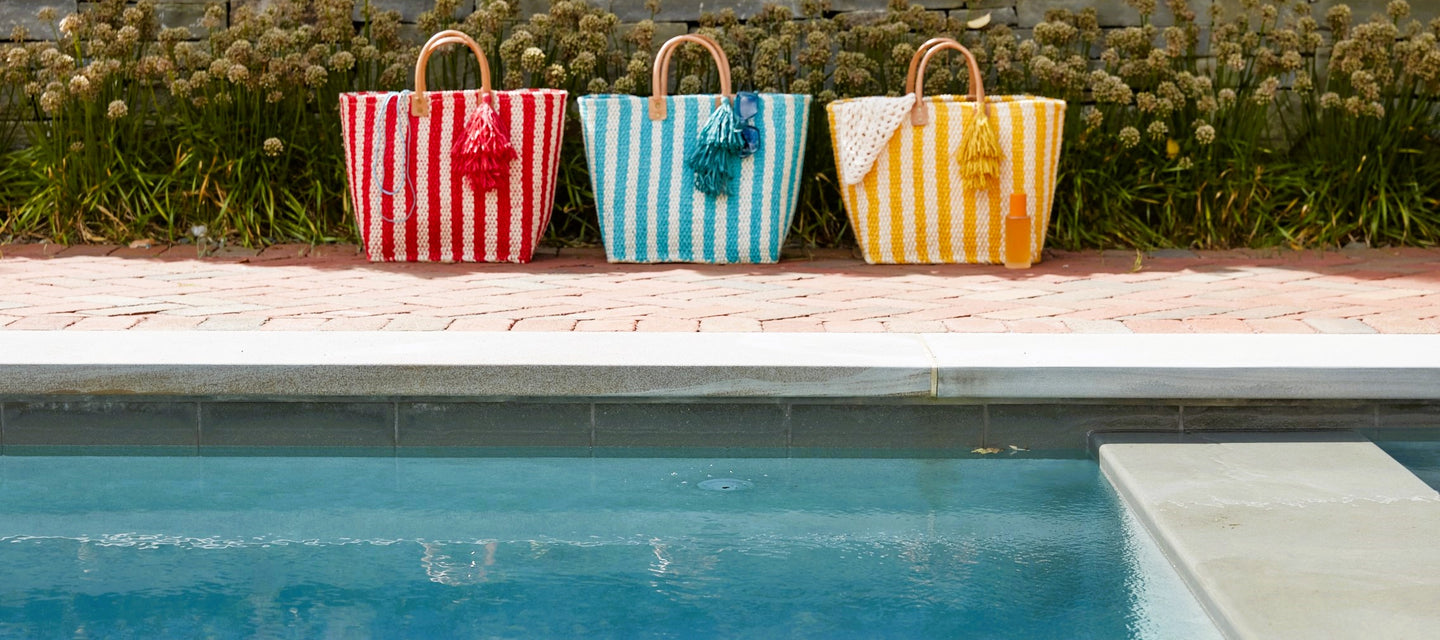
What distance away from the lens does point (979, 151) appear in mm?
4410

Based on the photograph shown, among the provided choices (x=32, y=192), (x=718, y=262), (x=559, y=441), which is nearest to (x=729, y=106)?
(x=718, y=262)

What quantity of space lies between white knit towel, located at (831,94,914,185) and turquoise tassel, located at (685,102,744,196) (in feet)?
1.03

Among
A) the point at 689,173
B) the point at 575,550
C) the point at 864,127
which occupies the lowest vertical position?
the point at 575,550

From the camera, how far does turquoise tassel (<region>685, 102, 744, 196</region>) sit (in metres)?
4.48

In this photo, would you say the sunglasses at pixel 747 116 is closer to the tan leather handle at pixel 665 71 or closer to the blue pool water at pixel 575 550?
the tan leather handle at pixel 665 71

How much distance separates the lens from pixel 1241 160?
4.95 m

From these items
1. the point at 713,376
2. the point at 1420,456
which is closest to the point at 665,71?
the point at 713,376

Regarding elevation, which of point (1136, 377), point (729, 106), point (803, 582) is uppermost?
point (729, 106)

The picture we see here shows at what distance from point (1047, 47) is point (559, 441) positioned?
2909 mm

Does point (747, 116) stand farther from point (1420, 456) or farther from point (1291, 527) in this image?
point (1291, 527)

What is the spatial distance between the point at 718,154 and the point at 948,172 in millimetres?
682

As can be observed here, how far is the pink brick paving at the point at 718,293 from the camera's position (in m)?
3.27

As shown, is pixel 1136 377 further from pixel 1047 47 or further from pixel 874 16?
pixel 874 16

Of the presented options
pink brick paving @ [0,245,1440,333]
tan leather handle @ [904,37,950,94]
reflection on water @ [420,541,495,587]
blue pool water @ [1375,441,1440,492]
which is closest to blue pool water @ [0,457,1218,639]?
reflection on water @ [420,541,495,587]
